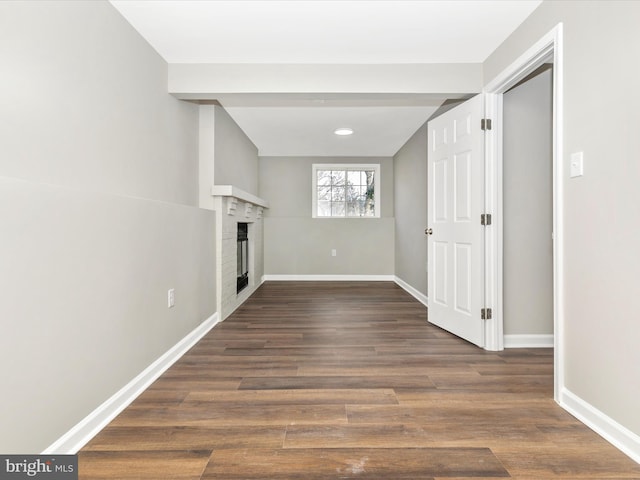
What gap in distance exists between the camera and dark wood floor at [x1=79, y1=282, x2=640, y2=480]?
1398 millimetres

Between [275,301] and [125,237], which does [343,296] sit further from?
[125,237]

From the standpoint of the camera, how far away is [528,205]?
9.22 feet

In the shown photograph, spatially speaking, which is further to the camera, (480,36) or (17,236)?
(480,36)

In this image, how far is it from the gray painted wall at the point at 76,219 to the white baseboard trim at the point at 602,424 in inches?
88.5

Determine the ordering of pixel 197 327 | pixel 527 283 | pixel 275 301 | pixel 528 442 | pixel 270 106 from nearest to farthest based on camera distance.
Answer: pixel 528 442 < pixel 527 283 < pixel 197 327 < pixel 270 106 < pixel 275 301

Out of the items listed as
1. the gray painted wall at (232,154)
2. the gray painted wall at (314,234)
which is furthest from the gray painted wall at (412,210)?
the gray painted wall at (232,154)

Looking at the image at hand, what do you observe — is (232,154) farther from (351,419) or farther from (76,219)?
(351,419)

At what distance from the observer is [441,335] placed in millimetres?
3109

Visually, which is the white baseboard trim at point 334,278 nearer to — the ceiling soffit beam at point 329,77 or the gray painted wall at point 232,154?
the gray painted wall at point 232,154

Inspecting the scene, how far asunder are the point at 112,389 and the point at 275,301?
285cm

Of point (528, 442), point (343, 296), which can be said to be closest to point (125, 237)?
point (528, 442)

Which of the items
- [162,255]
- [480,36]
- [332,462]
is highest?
[480,36]

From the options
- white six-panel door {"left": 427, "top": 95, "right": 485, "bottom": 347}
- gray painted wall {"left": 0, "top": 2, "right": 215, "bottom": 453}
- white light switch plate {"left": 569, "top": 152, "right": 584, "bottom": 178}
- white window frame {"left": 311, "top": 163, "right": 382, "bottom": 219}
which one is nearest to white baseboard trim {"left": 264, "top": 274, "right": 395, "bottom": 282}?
white window frame {"left": 311, "top": 163, "right": 382, "bottom": 219}

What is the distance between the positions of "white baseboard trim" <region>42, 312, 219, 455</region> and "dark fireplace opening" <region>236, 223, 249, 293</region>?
6.38 feet
